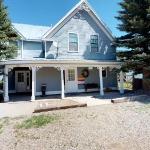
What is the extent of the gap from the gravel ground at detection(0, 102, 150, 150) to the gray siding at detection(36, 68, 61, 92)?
32.7 feet

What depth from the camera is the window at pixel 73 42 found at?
22.5 metres

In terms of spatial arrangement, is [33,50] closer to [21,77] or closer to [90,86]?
[21,77]

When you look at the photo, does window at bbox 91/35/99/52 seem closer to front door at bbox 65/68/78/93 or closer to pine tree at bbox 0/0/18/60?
front door at bbox 65/68/78/93

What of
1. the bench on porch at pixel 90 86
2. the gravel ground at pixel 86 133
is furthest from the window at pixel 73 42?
the gravel ground at pixel 86 133

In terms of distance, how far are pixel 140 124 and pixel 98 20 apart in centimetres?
1557

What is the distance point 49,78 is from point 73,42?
165 inches

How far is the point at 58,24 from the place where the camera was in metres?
21.9

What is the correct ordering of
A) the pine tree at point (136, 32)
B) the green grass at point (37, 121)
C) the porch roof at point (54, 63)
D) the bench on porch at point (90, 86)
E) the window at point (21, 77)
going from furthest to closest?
the window at point (21, 77)
the bench on porch at point (90, 86)
the pine tree at point (136, 32)
the porch roof at point (54, 63)
the green grass at point (37, 121)

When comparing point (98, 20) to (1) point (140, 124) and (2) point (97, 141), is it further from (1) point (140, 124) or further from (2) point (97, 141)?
(2) point (97, 141)

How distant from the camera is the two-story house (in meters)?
21.8

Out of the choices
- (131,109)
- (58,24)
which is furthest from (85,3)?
(131,109)

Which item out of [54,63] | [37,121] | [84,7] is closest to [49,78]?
[54,63]

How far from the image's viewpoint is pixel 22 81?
2467 centimetres

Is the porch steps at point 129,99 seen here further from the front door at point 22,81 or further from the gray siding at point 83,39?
the front door at point 22,81
